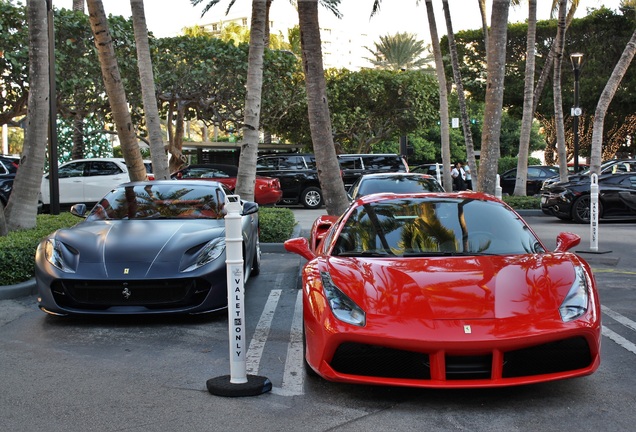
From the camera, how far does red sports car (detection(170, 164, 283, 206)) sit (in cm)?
2303

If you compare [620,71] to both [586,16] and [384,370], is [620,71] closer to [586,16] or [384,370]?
[384,370]

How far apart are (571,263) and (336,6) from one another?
30003 millimetres

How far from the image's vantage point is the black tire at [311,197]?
2595cm

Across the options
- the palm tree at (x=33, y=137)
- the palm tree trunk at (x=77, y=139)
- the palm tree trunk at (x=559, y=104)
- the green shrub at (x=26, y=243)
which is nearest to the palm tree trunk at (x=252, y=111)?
the green shrub at (x=26, y=243)

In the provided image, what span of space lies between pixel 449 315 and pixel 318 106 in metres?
8.30

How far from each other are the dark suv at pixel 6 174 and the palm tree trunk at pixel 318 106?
10.0 metres

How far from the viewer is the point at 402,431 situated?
13.5 ft

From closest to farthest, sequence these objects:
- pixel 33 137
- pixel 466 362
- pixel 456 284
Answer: pixel 466 362 → pixel 456 284 → pixel 33 137

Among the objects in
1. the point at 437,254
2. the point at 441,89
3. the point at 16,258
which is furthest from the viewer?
the point at 441,89

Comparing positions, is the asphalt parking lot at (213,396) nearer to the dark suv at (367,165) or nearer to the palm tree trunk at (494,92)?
the palm tree trunk at (494,92)

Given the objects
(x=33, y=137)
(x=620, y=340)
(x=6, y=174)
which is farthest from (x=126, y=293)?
(x=6, y=174)

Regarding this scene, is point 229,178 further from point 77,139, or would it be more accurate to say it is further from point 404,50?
point 404,50

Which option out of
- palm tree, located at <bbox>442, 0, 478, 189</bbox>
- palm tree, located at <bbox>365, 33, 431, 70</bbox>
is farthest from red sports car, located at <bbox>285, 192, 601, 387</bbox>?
palm tree, located at <bbox>365, 33, 431, 70</bbox>

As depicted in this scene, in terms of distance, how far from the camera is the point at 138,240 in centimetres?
723
